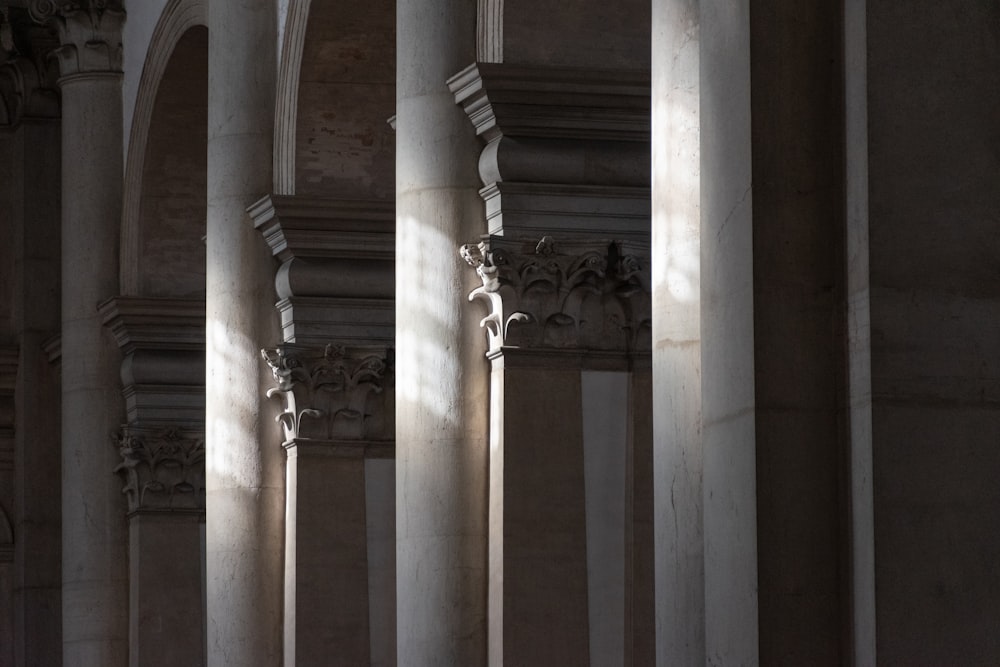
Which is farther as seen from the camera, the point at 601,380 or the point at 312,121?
the point at 312,121

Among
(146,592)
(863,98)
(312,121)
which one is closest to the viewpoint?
(863,98)

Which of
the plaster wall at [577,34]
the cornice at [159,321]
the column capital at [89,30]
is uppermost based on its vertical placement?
the column capital at [89,30]

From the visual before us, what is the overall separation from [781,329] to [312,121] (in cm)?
878

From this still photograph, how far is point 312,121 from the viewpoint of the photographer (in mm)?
15211

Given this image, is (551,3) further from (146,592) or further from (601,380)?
(146,592)

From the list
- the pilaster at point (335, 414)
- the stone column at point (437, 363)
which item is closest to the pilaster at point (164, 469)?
the pilaster at point (335, 414)

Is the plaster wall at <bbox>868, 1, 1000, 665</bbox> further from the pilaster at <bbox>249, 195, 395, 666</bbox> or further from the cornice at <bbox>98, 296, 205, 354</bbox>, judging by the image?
the cornice at <bbox>98, 296, 205, 354</bbox>

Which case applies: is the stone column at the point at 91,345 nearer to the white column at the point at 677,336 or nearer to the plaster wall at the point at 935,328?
the white column at the point at 677,336

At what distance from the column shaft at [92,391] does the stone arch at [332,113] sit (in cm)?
597

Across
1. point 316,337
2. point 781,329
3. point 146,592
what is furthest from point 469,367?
point 146,592

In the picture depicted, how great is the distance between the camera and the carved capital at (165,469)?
20.1 meters

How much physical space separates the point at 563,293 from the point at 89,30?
10803 millimetres

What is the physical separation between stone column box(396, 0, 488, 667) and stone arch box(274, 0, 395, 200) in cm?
285

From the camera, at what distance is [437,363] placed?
11602 millimetres
